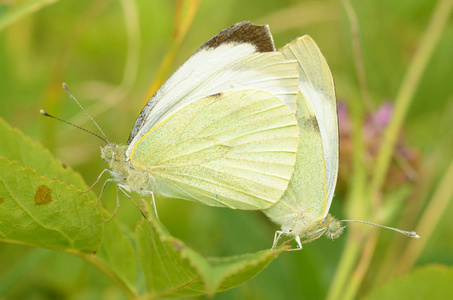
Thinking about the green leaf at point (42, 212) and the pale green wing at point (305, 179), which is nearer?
the green leaf at point (42, 212)

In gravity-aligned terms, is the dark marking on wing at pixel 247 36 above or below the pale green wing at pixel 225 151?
above

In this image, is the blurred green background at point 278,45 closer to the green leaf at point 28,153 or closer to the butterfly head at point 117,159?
the butterfly head at point 117,159

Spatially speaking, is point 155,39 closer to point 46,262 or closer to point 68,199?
point 46,262

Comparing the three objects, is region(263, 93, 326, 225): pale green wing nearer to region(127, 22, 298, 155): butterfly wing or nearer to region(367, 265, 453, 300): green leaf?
region(127, 22, 298, 155): butterfly wing

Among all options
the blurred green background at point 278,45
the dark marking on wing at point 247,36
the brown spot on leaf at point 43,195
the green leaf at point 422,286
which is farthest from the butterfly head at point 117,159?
the green leaf at point 422,286

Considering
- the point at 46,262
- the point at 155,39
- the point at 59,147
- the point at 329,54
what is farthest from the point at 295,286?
the point at 329,54

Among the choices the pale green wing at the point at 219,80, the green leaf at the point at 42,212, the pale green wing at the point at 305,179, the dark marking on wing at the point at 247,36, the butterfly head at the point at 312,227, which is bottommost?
the green leaf at the point at 42,212

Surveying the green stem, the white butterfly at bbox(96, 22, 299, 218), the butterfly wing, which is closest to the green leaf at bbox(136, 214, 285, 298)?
the white butterfly at bbox(96, 22, 299, 218)

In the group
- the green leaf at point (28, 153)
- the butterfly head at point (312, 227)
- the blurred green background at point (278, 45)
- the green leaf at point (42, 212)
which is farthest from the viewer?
the blurred green background at point (278, 45)
